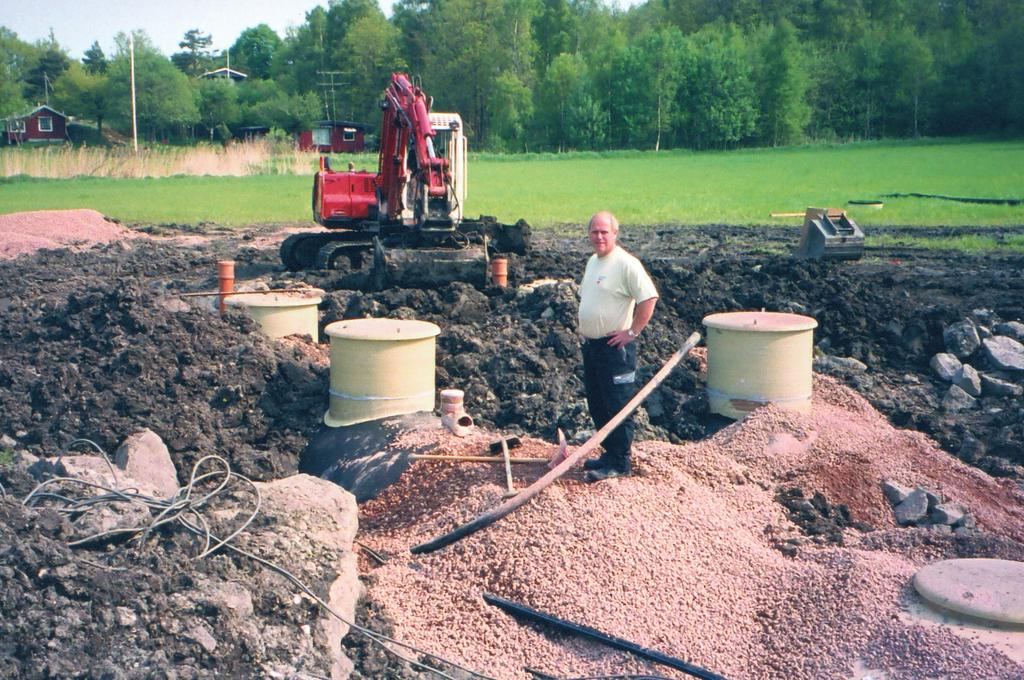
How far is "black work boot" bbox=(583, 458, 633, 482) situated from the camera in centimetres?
715

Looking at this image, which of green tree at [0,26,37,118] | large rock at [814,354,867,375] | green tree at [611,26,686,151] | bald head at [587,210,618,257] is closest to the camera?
bald head at [587,210,618,257]

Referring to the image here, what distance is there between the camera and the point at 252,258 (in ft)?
68.7

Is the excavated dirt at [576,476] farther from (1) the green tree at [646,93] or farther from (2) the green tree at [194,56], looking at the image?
(2) the green tree at [194,56]

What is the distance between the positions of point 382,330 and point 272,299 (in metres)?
2.46

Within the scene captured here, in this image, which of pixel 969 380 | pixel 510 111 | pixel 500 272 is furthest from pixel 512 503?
pixel 510 111

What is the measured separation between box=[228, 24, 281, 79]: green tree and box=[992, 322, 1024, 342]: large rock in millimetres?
137413

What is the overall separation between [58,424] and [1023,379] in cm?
913

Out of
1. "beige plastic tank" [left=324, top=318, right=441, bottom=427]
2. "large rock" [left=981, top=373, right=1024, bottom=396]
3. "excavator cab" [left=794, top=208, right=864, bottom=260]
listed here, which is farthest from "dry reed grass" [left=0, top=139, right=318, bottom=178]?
"large rock" [left=981, top=373, right=1024, bottom=396]

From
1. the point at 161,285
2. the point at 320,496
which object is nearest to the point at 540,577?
the point at 320,496

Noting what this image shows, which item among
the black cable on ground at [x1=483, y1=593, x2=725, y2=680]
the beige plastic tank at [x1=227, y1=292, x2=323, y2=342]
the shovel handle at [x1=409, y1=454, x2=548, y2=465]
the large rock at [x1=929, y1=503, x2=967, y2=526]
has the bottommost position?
the black cable on ground at [x1=483, y1=593, x2=725, y2=680]

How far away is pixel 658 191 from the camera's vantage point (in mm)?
40562

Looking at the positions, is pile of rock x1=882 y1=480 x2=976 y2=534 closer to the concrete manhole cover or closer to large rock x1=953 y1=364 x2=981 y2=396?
the concrete manhole cover

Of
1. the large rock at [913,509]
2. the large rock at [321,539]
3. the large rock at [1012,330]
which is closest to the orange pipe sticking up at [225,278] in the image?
the large rock at [321,539]

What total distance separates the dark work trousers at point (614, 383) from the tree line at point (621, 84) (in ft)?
255
